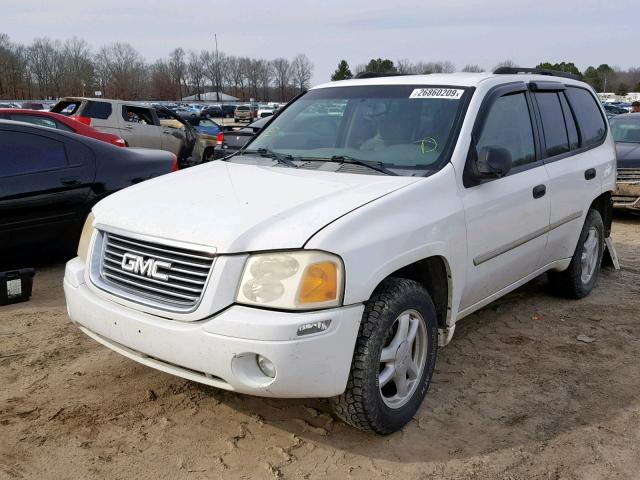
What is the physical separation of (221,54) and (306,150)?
112795 millimetres

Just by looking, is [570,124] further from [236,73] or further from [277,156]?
[236,73]

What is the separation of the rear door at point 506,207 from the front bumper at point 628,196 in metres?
5.61

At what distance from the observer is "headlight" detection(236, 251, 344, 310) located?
2590 mm

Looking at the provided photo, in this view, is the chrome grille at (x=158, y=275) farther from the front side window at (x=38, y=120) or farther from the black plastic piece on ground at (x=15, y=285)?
the front side window at (x=38, y=120)

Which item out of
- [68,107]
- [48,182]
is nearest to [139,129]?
[68,107]

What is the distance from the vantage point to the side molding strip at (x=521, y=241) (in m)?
3.62

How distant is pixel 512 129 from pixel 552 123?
0.68 m

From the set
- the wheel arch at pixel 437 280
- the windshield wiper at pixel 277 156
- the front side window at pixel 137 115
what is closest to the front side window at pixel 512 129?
the wheel arch at pixel 437 280

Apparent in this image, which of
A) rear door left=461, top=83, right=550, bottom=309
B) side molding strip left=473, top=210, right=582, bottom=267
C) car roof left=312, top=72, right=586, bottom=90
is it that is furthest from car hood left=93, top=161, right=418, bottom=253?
car roof left=312, top=72, right=586, bottom=90

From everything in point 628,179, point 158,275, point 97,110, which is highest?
point 97,110

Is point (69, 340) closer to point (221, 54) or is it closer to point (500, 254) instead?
point (500, 254)

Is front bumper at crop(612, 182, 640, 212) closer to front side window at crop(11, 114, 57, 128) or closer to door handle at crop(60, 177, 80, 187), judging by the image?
door handle at crop(60, 177, 80, 187)

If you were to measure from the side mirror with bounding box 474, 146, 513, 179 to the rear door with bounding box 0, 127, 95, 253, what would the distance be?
3837 millimetres

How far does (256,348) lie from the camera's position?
2541 mm
